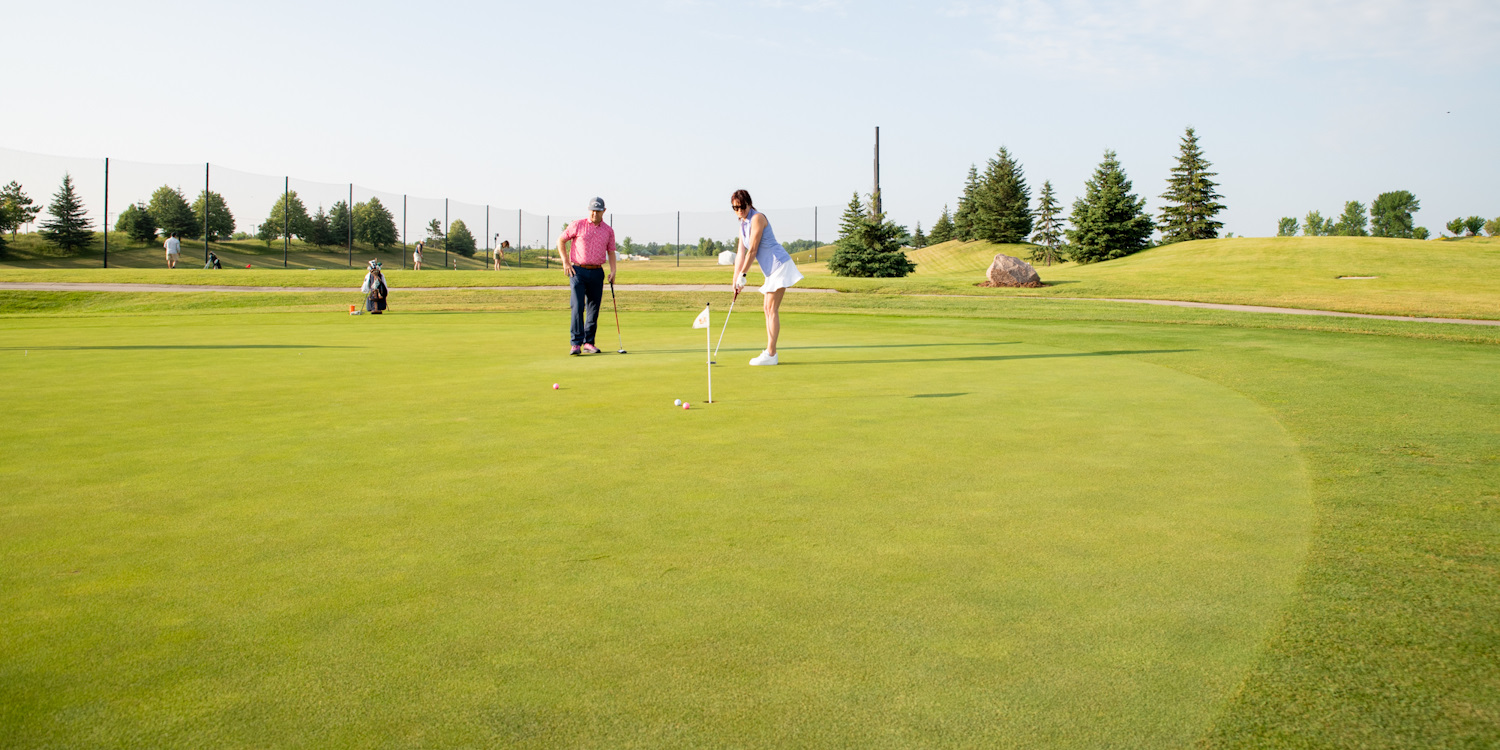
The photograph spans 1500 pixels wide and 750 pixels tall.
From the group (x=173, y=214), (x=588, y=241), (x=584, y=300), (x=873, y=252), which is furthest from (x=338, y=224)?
(x=584, y=300)

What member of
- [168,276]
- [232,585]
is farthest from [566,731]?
[168,276]

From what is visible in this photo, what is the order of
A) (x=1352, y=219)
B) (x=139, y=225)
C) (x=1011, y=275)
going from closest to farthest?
1. (x=1011, y=275)
2. (x=139, y=225)
3. (x=1352, y=219)

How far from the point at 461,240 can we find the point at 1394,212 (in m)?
175

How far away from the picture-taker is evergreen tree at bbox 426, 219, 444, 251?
2446 inches

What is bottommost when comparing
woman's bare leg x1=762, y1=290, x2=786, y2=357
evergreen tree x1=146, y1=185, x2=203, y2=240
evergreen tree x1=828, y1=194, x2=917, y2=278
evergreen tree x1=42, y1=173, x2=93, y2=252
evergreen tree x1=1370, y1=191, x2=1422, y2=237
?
woman's bare leg x1=762, y1=290, x2=786, y2=357

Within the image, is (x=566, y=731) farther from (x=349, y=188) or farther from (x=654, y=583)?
(x=349, y=188)

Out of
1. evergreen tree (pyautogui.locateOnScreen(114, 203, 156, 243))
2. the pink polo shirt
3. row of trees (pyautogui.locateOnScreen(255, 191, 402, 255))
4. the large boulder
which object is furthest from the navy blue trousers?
evergreen tree (pyautogui.locateOnScreen(114, 203, 156, 243))

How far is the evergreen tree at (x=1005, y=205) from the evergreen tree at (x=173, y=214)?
61.4 metres

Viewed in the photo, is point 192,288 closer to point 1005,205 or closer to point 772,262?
point 772,262

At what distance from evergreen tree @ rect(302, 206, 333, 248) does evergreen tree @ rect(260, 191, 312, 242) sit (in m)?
0.22

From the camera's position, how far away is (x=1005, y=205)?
266 feet

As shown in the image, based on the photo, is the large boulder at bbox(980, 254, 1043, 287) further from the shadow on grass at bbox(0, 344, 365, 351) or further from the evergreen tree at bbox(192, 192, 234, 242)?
the evergreen tree at bbox(192, 192, 234, 242)

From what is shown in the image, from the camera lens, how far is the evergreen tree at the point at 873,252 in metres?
38.1

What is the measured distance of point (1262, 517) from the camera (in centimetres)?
434
